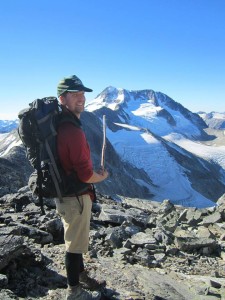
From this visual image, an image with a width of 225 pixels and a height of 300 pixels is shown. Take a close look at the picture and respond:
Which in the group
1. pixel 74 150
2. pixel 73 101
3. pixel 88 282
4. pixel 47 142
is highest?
pixel 73 101

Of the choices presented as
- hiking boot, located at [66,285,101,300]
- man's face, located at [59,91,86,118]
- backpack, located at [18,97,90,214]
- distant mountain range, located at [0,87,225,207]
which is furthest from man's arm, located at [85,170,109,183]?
distant mountain range, located at [0,87,225,207]

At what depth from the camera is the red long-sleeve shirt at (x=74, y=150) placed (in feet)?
17.9

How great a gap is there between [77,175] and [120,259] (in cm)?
376

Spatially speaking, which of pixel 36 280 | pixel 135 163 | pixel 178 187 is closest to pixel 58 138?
pixel 36 280

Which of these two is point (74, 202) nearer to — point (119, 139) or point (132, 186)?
point (132, 186)

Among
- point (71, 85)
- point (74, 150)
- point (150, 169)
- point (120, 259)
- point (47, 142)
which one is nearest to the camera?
point (74, 150)

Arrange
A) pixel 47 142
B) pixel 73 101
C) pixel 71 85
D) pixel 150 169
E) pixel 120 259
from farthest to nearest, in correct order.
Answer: pixel 150 169
pixel 120 259
pixel 73 101
pixel 71 85
pixel 47 142

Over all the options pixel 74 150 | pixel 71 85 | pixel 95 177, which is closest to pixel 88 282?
pixel 95 177

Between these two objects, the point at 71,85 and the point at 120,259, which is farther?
the point at 120,259

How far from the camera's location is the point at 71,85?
5.71 metres

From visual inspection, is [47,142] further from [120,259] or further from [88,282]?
[120,259]

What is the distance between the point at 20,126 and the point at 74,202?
134 cm

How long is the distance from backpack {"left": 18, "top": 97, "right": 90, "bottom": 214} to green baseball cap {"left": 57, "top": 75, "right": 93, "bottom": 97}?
225 mm

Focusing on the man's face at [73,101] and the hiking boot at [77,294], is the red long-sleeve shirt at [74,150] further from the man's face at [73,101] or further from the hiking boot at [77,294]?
the hiking boot at [77,294]
